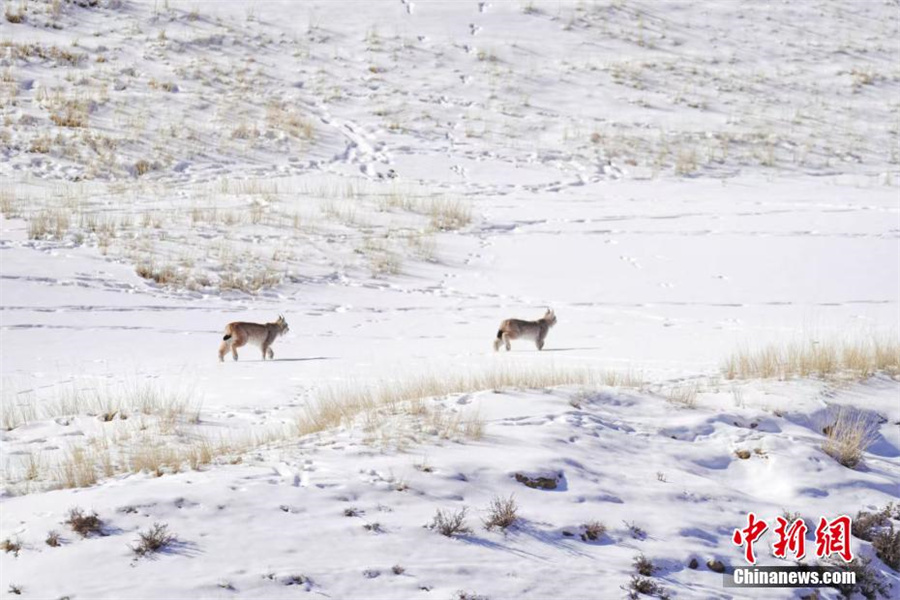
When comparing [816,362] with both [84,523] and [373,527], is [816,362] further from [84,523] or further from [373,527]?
[84,523]

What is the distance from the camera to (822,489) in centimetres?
800

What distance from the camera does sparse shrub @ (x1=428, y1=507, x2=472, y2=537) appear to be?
6469 mm

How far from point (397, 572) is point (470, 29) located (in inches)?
1259

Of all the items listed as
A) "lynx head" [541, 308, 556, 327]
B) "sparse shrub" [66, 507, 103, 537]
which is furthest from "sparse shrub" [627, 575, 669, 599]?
"lynx head" [541, 308, 556, 327]

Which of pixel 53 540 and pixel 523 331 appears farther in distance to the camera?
pixel 523 331

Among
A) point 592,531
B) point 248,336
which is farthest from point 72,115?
point 592,531

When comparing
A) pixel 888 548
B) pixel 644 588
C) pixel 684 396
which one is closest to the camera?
pixel 644 588

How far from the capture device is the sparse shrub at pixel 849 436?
337 inches

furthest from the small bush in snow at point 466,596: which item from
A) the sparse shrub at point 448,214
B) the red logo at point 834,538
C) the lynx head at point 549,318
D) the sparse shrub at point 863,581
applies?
the sparse shrub at point 448,214

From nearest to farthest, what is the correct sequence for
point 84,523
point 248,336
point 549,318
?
point 84,523, point 248,336, point 549,318

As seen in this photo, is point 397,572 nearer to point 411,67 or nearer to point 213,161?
point 213,161

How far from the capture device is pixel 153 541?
19.6 feet

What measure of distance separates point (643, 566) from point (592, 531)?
45cm

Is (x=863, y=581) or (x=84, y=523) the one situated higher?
(x=84, y=523)
